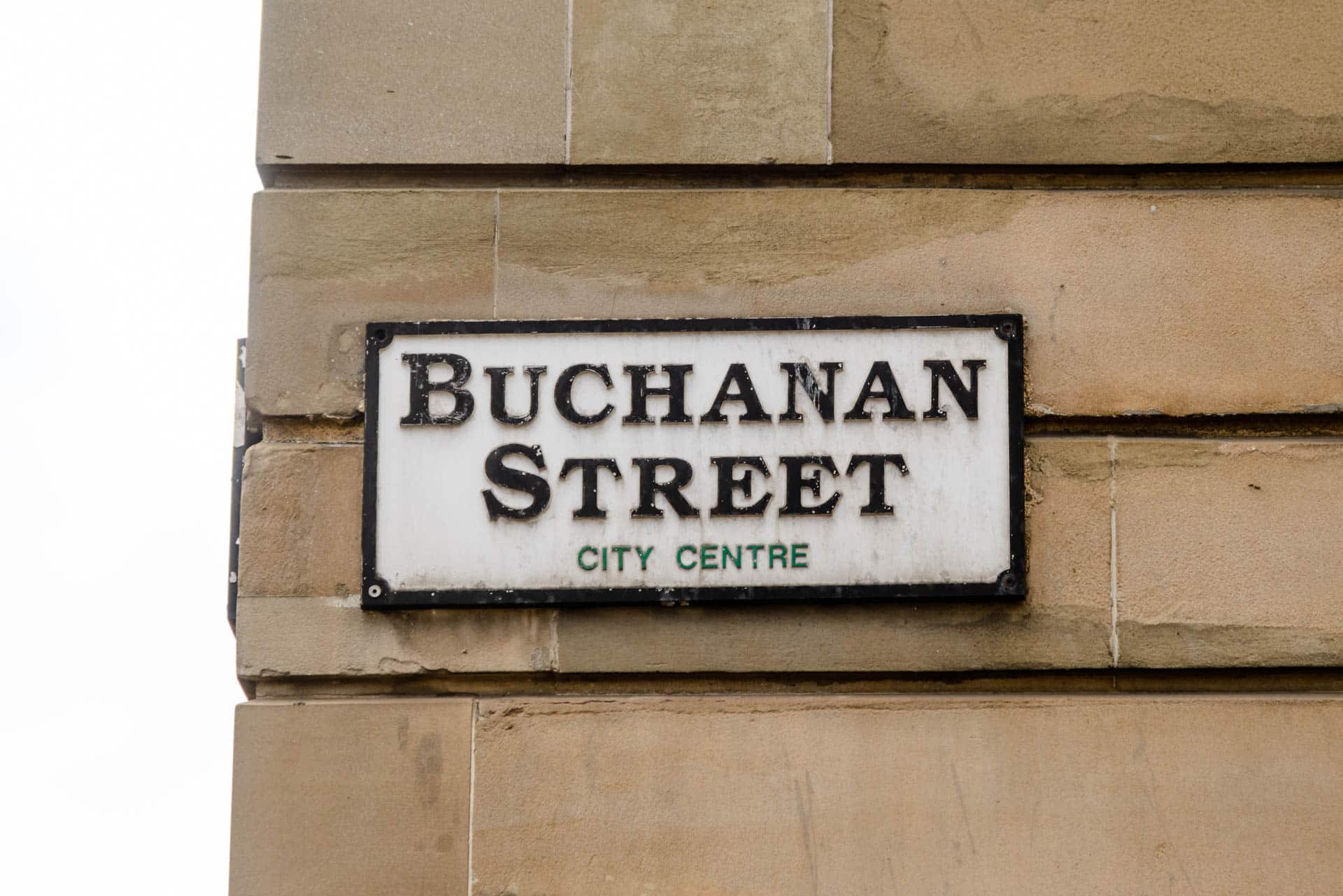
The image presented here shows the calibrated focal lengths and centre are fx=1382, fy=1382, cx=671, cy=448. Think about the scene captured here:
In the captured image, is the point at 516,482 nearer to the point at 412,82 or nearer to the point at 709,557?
the point at 709,557

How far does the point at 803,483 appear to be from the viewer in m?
3.37

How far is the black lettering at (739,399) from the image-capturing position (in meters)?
3.39

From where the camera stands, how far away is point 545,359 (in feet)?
11.2

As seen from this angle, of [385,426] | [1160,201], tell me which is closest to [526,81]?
[385,426]

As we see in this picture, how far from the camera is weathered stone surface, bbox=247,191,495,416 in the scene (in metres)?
3.47

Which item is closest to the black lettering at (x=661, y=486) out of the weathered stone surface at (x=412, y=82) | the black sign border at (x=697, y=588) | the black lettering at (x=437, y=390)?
the black sign border at (x=697, y=588)

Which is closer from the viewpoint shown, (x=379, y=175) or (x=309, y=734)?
(x=309, y=734)

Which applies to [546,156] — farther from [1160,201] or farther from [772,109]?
[1160,201]

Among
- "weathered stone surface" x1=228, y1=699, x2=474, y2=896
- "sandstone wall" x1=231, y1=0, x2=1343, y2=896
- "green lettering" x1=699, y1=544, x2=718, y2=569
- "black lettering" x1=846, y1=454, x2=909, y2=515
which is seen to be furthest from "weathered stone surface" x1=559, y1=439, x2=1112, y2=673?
"weathered stone surface" x1=228, y1=699, x2=474, y2=896

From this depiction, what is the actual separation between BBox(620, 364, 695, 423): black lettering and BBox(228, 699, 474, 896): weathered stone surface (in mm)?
816

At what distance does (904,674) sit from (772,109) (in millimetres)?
1464

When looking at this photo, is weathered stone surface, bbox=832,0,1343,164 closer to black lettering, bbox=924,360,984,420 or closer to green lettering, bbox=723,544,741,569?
black lettering, bbox=924,360,984,420

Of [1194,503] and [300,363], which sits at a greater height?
[300,363]

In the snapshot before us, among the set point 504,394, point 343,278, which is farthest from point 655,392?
point 343,278
